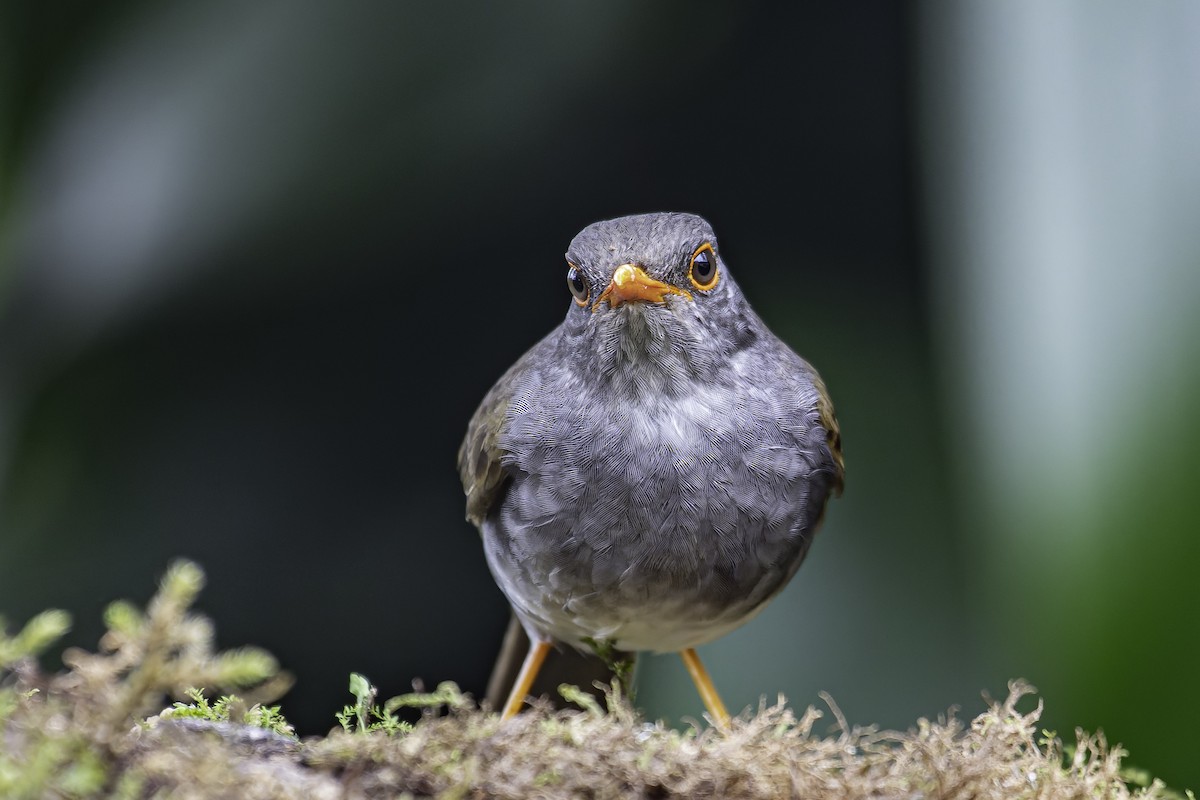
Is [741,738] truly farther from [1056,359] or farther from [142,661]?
[1056,359]

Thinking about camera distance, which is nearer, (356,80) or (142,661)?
(142,661)

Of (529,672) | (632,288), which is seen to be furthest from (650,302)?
(529,672)

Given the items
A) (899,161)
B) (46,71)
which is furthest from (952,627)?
(46,71)

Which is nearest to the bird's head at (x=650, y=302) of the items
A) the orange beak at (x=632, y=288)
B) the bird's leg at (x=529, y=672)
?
the orange beak at (x=632, y=288)

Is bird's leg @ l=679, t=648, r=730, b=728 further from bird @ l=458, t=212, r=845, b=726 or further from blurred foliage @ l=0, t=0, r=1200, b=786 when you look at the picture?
bird @ l=458, t=212, r=845, b=726

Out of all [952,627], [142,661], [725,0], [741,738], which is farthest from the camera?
[725,0]

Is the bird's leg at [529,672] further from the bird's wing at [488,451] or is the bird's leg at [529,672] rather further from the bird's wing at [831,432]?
the bird's wing at [831,432]
